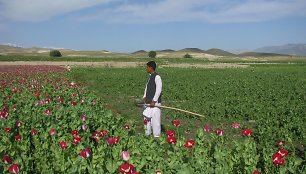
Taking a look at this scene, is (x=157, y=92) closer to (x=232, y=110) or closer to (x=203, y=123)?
(x=203, y=123)

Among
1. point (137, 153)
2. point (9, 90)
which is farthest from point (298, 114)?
point (9, 90)

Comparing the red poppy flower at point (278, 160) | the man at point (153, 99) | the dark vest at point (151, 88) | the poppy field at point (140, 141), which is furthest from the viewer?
the dark vest at point (151, 88)

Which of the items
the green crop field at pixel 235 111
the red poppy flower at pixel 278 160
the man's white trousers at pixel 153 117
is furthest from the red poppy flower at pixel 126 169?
the man's white trousers at pixel 153 117

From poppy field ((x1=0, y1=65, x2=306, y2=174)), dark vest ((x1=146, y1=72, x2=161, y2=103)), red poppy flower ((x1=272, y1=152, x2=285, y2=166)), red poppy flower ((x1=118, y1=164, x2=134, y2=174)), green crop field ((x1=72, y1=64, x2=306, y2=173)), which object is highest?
dark vest ((x1=146, y1=72, x2=161, y2=103))

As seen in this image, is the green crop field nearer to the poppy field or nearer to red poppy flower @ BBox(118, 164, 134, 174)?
the poppy field

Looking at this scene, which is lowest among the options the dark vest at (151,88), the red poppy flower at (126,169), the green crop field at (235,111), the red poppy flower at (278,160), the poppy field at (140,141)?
the green crop field at (235,111)

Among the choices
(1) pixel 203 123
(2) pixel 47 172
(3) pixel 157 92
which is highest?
(3) pixel 157 92

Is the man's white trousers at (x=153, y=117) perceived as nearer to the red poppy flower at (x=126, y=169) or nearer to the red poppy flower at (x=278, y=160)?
the red poppy flower at (x=278, y=160)

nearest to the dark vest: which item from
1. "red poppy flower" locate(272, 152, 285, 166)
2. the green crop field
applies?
the green crop field

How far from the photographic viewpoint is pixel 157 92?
8.88m

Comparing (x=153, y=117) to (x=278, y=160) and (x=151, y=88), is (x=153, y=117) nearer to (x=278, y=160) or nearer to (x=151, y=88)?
(x=151, y=88)

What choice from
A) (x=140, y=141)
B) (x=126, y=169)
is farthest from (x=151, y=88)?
(x=126, y=169)

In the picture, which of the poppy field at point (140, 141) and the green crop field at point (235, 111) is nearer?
the poppy field at point (140, 141)

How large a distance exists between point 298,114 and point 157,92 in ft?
23.5
